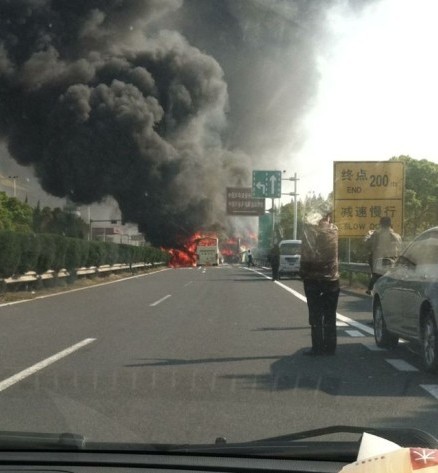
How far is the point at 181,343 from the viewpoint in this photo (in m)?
10.5

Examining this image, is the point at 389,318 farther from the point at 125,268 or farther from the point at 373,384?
the point at 125,268

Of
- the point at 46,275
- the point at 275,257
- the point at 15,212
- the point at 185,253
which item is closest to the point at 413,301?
the point at 46,275

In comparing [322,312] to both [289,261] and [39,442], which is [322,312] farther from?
[289,261]

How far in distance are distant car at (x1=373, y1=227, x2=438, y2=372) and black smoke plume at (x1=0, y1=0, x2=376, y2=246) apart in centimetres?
5268

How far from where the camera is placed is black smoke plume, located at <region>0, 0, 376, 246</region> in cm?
6450

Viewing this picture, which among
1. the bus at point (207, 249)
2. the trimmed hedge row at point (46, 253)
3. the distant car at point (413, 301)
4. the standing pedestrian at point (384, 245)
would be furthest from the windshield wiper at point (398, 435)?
the bus at point (207, 249)

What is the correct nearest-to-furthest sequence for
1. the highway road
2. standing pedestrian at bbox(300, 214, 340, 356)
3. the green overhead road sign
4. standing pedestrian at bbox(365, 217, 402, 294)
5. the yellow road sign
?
the highway road, standing pedestrian at bbox(300, 214, 340, 356), standing pedestrian at bbox(365, 217, 402, 294), the yellow road sign, the green overhead road sign

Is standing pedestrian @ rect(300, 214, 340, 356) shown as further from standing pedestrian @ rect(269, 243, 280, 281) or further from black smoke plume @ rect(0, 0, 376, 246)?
black smoke plume @ rect(0, 0, 376, 246)

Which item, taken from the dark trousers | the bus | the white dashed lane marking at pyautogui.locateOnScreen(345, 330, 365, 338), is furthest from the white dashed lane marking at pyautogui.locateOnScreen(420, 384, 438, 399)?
the bus

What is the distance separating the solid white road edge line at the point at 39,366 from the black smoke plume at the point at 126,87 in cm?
5317

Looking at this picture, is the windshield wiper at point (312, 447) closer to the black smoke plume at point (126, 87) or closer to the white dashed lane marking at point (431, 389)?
the white dashed lane marking at point (431, 389)

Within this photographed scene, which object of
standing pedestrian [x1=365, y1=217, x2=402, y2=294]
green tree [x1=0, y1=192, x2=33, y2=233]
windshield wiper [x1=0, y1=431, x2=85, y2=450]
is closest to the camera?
windshield wiper [x1=0, y1=431, x2=85, y2=450]

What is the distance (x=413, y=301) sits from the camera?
29.0ft

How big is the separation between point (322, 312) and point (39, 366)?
11.8 ft
